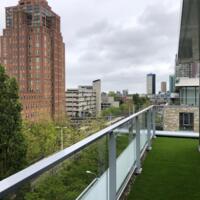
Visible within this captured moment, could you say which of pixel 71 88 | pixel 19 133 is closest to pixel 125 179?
pixel 19 133

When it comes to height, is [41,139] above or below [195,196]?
below

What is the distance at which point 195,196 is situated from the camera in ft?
12.0

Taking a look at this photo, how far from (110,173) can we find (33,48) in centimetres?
6860

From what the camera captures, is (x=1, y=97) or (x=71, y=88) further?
(x=71, y=88)

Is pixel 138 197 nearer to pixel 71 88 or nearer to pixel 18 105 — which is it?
pixel 18 105

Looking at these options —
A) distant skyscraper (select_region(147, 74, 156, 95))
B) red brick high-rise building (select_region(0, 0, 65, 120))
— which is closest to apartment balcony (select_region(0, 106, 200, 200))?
distant skyscraper (select_region(147, 74, 156, 95))

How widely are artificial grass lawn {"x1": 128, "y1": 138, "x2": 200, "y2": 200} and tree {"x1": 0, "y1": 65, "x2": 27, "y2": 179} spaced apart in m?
11.5

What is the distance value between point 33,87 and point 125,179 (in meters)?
67.1

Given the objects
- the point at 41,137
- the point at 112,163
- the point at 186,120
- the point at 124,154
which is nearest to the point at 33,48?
the point at 41,137

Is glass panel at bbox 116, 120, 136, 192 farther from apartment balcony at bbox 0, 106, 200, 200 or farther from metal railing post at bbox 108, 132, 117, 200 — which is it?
metal railing post at bbox 108, 132, 117, 200

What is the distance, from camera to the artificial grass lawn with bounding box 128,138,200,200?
3721 millimetres

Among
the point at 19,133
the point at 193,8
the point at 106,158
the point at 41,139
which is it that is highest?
the point at 193,8

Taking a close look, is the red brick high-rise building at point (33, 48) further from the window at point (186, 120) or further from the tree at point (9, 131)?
the window at point (186, 120)

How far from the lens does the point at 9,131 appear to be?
16578 millimetres
